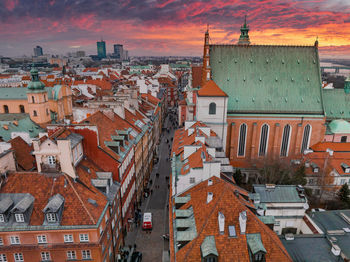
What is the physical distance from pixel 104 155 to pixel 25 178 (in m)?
10.7

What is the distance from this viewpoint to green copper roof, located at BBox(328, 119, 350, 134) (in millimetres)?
64938

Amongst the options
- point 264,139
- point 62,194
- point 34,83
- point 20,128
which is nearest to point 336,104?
point 264,139

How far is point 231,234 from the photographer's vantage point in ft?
83.3

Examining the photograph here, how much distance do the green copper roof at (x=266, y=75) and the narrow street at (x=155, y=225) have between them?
24.1 m

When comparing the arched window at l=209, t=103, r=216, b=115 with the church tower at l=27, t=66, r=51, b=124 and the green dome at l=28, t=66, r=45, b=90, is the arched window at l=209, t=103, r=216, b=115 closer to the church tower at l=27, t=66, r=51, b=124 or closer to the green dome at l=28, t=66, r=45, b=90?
the church tower at l=27, t=66, r=51, b=124

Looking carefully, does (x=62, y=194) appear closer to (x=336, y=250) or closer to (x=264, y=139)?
(x=336, y=250)

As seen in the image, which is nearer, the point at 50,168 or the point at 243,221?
the point at 243,221

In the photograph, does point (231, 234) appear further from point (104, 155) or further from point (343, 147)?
point (343, 147)

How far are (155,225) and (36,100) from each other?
47343mm

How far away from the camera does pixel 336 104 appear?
225 feet

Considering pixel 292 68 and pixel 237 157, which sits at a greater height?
pixel 292 68

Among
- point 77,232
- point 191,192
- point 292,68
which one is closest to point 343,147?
point 292,68

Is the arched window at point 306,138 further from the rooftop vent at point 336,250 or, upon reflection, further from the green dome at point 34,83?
the green dome at point 34,83

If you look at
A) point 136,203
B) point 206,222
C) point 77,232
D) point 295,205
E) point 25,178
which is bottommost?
point 136,203
